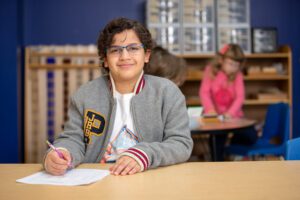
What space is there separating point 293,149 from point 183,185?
552 millimetres

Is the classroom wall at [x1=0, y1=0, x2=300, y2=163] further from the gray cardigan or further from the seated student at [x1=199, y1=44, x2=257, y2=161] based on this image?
the gray cardigan

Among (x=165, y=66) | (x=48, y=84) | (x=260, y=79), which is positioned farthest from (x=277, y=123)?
(x=48, y=84)

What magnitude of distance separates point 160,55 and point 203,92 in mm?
1773

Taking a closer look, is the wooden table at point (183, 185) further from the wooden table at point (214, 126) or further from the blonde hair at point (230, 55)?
the blonde hair at point (230, 55)

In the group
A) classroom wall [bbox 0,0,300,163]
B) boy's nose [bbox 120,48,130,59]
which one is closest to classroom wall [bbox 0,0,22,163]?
classroom wall [bbox 0,0,300,163]

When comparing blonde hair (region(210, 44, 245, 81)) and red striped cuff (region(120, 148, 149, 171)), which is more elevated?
A: blonde hair (region(210, 44, 245, 81))

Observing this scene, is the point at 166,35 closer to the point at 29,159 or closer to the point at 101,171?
the point at 29,159

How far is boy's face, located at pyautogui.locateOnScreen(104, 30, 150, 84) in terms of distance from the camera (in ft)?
4.89

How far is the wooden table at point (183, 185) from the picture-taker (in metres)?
0.90

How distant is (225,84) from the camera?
13.2 feet

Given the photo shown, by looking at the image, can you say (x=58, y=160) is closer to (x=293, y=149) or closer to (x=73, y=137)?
(x=73, y=137)

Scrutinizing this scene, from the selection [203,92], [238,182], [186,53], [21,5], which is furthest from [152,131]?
[21,5]

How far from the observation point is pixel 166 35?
4.66 metres

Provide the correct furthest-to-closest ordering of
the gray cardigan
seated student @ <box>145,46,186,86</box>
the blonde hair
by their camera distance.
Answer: the blonde hair, seated student @ <box>145,46,186,86</box>, the gray cardigan
